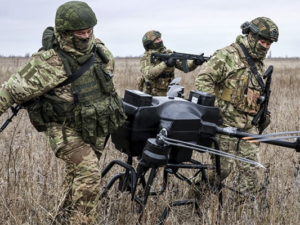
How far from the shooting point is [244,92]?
3.97m

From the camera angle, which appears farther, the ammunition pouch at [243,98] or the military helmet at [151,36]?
the military helmet at [151,36]

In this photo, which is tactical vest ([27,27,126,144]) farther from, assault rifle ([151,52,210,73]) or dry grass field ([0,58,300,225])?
assault rifle ([151,52,210,73])

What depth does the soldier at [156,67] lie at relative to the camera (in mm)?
7145

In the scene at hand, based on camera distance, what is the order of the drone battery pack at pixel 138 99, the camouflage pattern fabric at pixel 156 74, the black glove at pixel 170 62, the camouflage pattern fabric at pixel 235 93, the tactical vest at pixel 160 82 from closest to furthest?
the drone battery pack at pixel 138 99 < the camouflage pattern fabric at pixel 235 93 < the black glove at pixel 170 62 < the camouflage pattern fabric at pixel 156 74 < the tactical vest at pixel 160 82

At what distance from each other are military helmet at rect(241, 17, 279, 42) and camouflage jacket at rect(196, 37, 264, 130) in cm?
19

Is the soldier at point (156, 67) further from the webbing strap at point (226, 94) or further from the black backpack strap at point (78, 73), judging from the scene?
the black backpack strap at point (78, 73)

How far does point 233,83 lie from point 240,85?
7 centimetres

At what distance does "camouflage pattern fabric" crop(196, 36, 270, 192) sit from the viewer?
397 cm

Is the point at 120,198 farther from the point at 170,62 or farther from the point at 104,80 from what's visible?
the point at 170,62

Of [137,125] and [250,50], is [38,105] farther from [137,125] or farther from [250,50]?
[250,50]

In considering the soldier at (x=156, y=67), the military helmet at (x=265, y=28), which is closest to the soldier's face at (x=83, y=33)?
the military helmet at (x=265, y=28)

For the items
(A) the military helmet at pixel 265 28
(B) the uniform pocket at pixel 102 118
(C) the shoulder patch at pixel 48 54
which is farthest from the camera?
(A) the military helmet at pixel 265 28

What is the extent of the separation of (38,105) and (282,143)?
1.69 m

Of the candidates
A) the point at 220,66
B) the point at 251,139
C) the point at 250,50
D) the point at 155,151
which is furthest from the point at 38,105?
the point at 250,50
